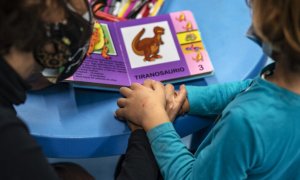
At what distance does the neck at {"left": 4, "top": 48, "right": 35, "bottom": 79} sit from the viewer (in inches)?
23.0

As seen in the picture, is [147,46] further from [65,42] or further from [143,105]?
[65,42]

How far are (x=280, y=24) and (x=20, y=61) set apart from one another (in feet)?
1.14

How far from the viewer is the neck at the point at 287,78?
0.62 m

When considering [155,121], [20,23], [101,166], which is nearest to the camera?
[20,23]

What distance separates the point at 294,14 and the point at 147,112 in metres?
0.35

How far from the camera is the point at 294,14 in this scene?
0.54 metres

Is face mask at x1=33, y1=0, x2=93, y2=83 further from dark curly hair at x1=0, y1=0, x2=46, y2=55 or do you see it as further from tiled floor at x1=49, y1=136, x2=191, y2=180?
tiled floor at x1=49, y1=136, x2=191, y2=180

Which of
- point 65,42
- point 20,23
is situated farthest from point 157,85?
point 20,23

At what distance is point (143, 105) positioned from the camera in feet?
2.65

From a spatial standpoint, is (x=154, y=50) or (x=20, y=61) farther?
(x=154, y=50)

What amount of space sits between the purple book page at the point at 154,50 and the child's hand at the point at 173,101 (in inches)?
1.1

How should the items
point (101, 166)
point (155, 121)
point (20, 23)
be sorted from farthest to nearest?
point (101, 166) < point (155, 121) < point (20, 23)

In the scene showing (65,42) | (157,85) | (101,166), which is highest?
(65,42)

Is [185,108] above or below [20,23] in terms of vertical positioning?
below
